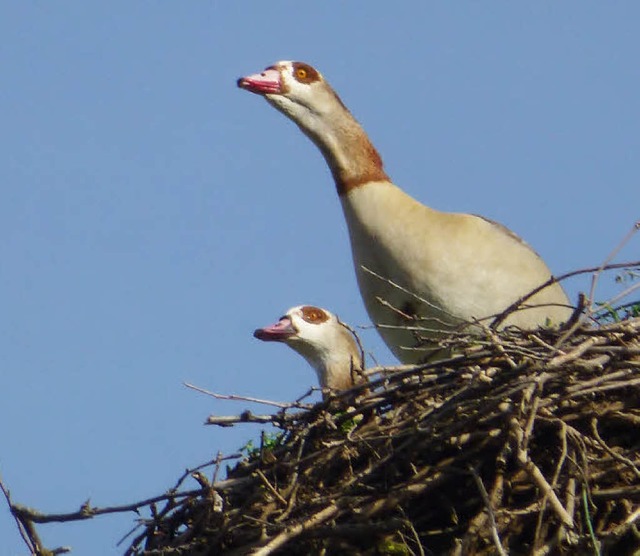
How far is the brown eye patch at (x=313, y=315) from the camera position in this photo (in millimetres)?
9485

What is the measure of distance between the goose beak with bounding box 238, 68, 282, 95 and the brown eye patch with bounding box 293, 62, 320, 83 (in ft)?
0.30

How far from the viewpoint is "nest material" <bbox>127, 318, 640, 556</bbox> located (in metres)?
6.48

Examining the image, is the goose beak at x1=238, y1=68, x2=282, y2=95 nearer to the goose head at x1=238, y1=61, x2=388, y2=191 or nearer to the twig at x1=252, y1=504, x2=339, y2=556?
the goose head at x1=238, y1=61, x2=388, y2=191

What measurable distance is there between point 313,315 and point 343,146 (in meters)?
0.92

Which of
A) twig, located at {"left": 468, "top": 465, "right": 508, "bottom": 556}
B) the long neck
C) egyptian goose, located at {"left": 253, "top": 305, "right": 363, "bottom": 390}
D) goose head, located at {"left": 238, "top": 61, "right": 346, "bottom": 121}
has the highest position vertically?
goose head, located at {"left": 238, "top": 61, "right": 346, "bottom": 121}

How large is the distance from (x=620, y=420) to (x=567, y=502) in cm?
49

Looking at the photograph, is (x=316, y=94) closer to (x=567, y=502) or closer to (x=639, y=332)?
(x=639, y=332)

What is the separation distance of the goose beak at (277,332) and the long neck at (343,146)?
0.79 metres

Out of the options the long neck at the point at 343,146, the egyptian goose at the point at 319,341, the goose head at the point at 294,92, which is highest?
the goose head at the point at 294,92

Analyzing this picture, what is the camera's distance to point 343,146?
29.9 ft

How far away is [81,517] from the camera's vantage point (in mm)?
6922

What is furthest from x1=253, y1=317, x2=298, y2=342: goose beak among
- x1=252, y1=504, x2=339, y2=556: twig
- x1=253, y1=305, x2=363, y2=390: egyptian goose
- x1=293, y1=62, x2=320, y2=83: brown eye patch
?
x1=252, y1=504, x2=339, y2=556: twig

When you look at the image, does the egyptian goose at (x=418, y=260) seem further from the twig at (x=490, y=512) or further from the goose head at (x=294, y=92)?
the twig at (x=490, y=512)

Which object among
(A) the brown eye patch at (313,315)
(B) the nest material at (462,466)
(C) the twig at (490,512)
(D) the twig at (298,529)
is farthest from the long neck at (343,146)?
(C) the twig at (490,512)
